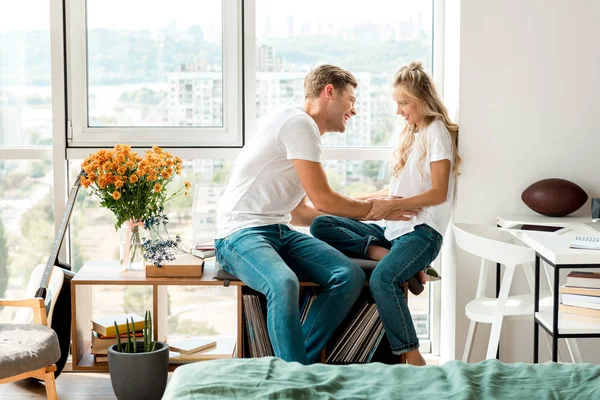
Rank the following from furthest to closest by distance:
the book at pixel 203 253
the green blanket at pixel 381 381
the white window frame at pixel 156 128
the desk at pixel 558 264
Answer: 1. the white window frame at pixel 156 128
2. the book at pixel 203 253
3. the desk at pixel 558 264
4. the green blanket at pixel 381 381

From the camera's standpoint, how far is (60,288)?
11.1 feet

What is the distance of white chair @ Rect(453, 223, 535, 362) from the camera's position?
9.55 feet

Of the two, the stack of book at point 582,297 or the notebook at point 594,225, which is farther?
the notebook at point 594,225

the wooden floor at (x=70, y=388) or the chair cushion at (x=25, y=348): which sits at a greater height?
the chair cushion at (x=25, y=348)

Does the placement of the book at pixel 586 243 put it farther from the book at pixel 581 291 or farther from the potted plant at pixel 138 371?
the potted plant at pixel 138 371

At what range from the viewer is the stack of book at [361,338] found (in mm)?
3328

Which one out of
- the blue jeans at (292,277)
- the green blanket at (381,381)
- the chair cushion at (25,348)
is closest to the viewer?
the green blanket at (381,381)

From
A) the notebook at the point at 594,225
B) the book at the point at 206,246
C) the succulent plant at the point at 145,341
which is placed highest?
the notebook at the point at 594,225

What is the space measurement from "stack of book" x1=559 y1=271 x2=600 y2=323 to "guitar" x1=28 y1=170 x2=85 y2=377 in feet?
6.66

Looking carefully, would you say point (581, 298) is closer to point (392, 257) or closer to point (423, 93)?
point (392, 257)

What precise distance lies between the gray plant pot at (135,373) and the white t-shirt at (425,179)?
1.15 m

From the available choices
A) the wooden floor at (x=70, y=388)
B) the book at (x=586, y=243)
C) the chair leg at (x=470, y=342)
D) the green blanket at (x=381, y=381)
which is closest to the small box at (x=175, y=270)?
the wooden floor at (x=70, y=388)

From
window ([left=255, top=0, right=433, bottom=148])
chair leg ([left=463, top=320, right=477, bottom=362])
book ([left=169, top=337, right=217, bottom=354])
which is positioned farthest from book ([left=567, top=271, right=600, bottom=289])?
book ([left=169, top=337, right=217, bottom=354])

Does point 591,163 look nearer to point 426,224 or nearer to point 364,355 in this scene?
point 426,224
